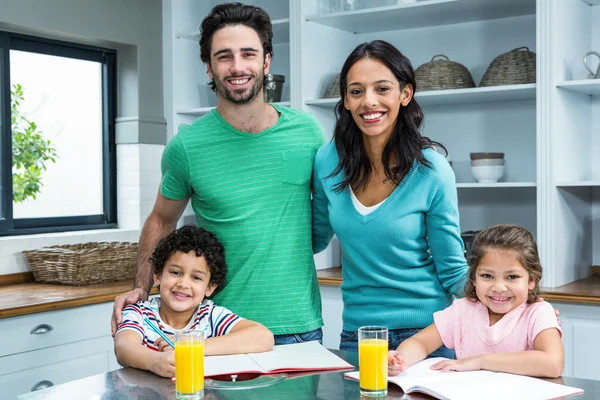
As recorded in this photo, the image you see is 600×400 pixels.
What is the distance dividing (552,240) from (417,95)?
35.2 inches

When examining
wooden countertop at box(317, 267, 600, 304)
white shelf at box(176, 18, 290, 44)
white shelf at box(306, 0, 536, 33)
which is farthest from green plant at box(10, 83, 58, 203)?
wooden countertop at box(317, 267, 600, 304)

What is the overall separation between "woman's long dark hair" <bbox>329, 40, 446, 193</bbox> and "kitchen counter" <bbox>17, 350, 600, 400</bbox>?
1.88 feet

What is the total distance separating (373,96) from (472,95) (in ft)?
5.66

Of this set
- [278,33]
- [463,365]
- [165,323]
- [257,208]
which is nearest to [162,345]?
[165,323]

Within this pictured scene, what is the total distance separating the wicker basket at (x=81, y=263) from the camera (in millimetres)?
3416

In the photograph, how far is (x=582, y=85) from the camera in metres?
3.09

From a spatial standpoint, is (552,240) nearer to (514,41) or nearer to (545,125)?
(545,125)

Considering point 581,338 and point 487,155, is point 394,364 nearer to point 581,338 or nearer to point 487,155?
point 581,338

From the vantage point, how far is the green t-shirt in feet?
6.59

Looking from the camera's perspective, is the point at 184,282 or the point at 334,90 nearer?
the point at 184,282

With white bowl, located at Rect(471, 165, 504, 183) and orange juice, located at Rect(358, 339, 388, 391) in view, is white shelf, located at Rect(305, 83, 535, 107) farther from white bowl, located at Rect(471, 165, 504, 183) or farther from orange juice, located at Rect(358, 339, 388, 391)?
orange juice, located at Rect(358, 339, 388, 391)

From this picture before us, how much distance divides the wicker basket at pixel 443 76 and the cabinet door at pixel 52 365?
1.84 m

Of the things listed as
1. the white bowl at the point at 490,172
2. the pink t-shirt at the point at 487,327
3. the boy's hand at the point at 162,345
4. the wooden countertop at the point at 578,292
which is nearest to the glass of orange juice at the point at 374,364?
the pink t-shirt at the point at 487,327

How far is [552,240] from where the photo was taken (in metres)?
3.11
